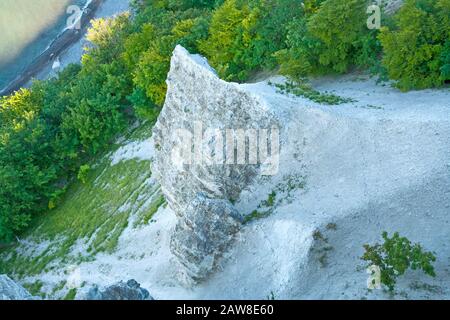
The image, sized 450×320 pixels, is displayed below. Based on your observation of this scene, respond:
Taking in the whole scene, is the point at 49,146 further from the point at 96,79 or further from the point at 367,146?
the point at 367,146

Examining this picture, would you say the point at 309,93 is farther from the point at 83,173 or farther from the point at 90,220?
the point at 83,173

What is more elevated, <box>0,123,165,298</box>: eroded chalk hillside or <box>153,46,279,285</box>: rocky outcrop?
<box>153,46,279,285</box>: rocky outcrop

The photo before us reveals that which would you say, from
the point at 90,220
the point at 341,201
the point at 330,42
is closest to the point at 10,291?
the point at 90,220

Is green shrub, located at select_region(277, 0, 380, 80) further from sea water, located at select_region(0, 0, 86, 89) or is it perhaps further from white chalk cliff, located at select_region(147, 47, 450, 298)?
sea water, located at select_region(0, 0, 86, 89)

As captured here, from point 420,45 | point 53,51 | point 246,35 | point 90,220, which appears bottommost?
point 90,220

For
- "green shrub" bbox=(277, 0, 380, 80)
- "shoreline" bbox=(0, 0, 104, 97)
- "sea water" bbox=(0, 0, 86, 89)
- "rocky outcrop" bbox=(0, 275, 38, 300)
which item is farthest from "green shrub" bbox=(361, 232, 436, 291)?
"sea water" bbox=(0, 0, 86, 89)

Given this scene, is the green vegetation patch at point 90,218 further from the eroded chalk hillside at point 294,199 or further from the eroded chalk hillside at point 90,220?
the eroded chalk hillside at point 294,199

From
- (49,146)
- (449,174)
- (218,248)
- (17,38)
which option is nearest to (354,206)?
(449,174)
